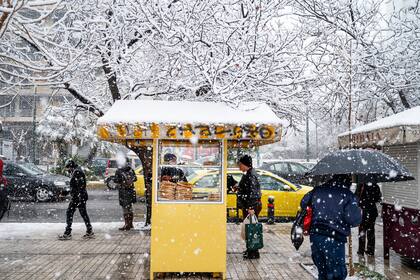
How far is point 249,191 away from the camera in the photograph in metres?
8.86

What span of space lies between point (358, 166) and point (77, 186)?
23.5ft

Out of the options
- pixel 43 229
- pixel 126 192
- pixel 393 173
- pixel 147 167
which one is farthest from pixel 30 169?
pixel 393 173

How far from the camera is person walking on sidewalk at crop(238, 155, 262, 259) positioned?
8672mm

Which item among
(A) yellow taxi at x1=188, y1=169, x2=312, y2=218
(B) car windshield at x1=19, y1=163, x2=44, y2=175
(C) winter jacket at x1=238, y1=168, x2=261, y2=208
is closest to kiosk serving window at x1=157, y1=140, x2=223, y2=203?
(C) winter jacket at x1=238, y1=168, x2=261, y2=208

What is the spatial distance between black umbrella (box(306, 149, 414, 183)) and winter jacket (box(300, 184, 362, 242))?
0.26m

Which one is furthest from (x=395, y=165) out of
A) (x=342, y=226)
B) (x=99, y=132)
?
(x=99, y=132)

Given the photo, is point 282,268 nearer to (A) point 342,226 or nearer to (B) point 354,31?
(A) point 342,226

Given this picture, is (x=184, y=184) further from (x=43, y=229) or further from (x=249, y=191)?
(x=43, y=229)

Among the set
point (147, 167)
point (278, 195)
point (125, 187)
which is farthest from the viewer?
point (278, 195)

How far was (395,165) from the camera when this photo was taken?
19.9 ft

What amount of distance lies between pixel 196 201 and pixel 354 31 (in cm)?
770

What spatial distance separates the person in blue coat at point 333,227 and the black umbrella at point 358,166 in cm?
29

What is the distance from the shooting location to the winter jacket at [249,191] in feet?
29.0

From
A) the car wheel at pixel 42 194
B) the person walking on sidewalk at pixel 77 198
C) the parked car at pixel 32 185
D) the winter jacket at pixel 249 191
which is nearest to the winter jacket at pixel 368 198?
the winter jacket at pixel 249 191
